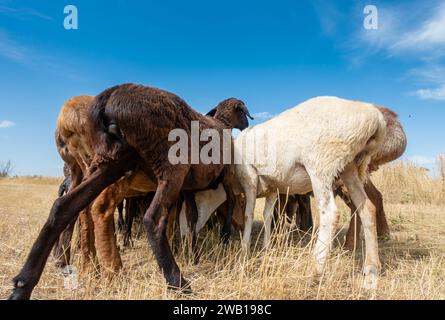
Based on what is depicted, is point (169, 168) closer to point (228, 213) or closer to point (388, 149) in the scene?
point (228, 213)

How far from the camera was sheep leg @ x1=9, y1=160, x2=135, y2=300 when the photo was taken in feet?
9.82

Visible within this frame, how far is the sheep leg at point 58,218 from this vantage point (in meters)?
2.99

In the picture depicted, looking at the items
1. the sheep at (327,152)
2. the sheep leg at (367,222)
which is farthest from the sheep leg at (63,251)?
the sheep leg at (367,222)

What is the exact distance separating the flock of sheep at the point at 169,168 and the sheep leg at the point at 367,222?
1 cm

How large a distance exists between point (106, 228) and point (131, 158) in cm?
85

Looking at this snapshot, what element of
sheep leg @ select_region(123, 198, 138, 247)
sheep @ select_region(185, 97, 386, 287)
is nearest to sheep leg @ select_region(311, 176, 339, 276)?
sheep @ select_region(185, 97, 386, 287)

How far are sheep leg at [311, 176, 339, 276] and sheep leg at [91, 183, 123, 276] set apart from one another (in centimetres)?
220

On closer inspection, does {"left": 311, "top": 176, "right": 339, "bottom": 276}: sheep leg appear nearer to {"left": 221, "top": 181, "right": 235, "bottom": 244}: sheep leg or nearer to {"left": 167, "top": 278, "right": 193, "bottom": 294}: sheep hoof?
{"left": 167, "top": 278, "right": 193, "bottom": 294}: sheep hoof

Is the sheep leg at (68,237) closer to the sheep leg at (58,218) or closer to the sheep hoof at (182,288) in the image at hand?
the sheep leg at (58,218)

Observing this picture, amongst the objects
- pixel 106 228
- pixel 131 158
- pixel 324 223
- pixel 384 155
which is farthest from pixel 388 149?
pixel 106 228

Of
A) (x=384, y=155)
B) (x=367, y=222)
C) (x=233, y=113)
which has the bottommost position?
(x=367, y=222)

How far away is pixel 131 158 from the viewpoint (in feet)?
12.2
